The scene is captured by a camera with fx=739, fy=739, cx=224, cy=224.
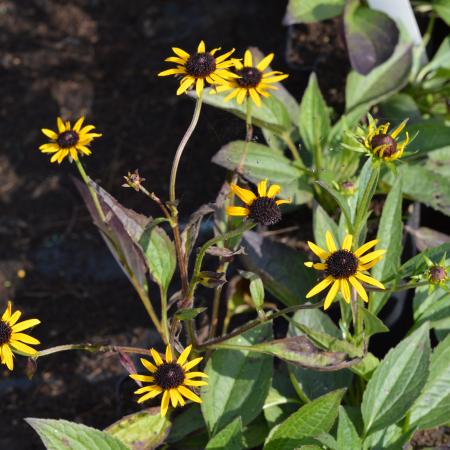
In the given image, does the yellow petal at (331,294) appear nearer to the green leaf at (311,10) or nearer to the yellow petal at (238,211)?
the yellow petal at (238,211)

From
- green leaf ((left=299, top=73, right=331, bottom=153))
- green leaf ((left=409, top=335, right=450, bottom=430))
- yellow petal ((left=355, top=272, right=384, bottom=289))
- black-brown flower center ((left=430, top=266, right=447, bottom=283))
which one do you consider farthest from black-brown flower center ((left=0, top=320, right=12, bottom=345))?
green leaf ((left=299, top=73, right=331, bottom=153))

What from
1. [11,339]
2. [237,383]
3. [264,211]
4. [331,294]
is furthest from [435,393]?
[11,339]

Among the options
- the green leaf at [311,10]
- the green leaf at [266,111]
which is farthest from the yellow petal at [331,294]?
the green leaf at [311,10]

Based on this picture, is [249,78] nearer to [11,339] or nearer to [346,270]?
[346,270]

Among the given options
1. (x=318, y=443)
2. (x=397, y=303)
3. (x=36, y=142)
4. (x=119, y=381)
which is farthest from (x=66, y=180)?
(x=318, y=443)

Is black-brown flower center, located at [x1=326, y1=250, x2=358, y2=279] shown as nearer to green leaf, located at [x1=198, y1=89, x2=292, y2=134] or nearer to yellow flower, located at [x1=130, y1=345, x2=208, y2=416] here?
yellow flower, located at [x1=130, y1=345, x2=208, y2=416]
